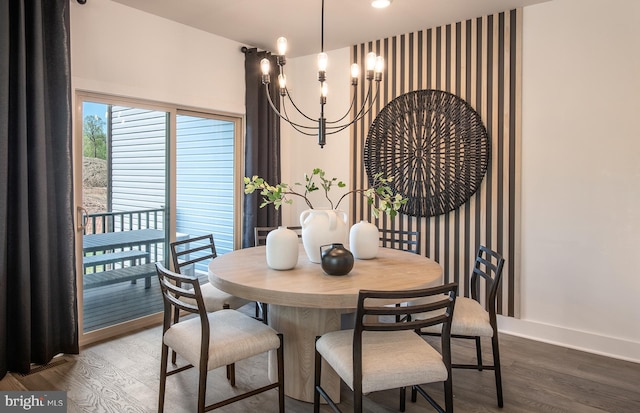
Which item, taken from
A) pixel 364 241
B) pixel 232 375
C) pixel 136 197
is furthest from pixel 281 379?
pixel 136 197

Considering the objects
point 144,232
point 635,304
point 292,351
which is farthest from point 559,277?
point 144,232

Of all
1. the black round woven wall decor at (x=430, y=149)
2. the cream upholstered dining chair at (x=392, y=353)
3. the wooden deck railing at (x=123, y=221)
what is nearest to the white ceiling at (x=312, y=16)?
the black round woven wall decor at (x=430, y=149)

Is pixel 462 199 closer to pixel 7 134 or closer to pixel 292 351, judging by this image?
pixel 292 351

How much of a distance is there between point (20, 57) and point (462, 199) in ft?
11.1

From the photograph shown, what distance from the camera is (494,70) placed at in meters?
3.45

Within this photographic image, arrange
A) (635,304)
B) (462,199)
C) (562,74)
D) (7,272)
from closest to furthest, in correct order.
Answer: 1. (7,272)
2. (635,304)
3. (562,74)
4. (462,199)

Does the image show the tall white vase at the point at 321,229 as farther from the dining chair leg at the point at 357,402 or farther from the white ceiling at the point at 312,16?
the white ceiling at the point at 312,16

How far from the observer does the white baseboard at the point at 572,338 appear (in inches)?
117

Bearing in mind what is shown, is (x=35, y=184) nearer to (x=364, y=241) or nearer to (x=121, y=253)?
(x=121, y=253)

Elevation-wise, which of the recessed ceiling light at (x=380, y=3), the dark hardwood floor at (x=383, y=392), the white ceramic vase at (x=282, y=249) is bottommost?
the dark hardwood floor at (x=383, y=392)

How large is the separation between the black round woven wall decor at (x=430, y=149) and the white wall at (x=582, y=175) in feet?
1.34

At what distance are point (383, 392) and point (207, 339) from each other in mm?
1199

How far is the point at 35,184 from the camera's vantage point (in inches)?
105

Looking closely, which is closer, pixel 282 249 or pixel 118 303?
pixel 282 249
